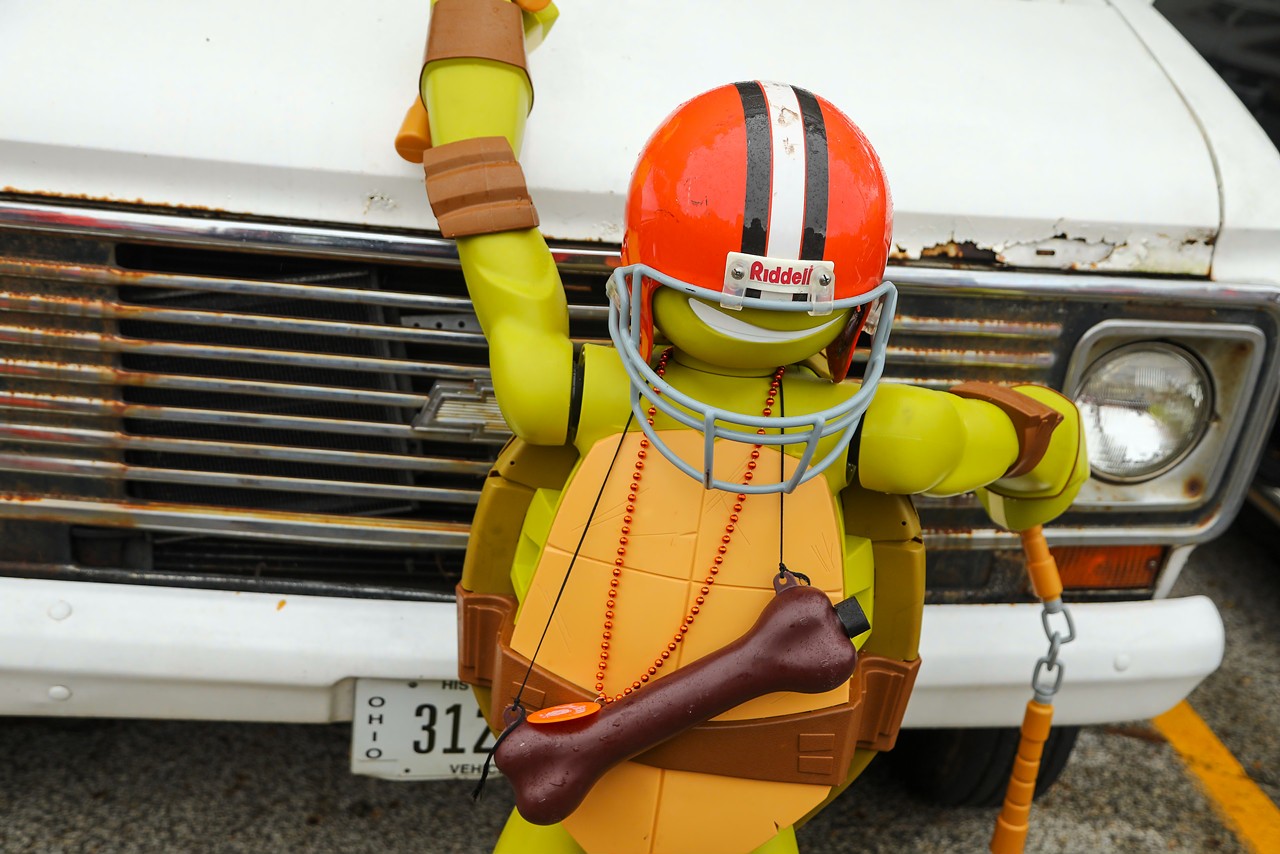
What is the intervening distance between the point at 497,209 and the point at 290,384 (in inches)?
21.6

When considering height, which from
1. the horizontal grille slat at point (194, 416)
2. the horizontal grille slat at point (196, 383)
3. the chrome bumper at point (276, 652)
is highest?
the horizontal grille slat at point (196, 383)

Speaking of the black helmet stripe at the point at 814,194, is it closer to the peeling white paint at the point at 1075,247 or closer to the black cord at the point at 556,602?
the black cord at the point at 556,602

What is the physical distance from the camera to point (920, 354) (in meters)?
1.82

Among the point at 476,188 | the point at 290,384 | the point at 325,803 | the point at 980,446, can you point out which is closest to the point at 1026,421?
the point at 980,446

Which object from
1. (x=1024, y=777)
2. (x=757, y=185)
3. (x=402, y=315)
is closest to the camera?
(x=757, y=185)

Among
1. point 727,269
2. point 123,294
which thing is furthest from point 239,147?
point 727,269

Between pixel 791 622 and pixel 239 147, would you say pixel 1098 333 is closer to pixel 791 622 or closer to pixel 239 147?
pixel 791 622

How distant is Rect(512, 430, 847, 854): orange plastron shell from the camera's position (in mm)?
1438

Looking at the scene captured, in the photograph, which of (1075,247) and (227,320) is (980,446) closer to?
(1075,247)

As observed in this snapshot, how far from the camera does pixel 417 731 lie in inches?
76.6

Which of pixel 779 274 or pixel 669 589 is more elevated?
pixel 779 274

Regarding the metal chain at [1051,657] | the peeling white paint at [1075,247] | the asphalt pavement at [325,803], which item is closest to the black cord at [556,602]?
the peeling white paint at [1075,247]

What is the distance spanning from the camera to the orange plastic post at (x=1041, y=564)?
5.95 ft

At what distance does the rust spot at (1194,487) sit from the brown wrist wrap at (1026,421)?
0.55 metres
